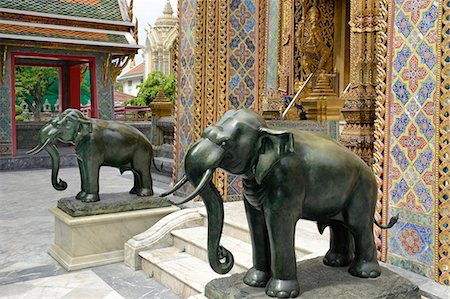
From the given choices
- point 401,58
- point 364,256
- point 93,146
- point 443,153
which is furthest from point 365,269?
point 93,146

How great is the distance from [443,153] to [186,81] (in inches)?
162

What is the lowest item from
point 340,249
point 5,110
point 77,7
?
point 340,249

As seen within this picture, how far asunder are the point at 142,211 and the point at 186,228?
1.65 feet

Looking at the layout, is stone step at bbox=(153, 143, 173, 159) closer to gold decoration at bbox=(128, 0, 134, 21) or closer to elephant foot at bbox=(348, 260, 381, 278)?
gold decoration at bbox=(128, 0, 134, 21)

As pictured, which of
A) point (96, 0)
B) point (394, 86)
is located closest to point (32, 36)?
point (96, 0)

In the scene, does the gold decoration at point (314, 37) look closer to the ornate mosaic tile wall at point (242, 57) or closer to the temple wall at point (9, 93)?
the ornate mosaic tile wall at point (242, 57)

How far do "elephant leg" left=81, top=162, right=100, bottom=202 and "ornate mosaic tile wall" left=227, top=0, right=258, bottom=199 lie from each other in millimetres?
1758

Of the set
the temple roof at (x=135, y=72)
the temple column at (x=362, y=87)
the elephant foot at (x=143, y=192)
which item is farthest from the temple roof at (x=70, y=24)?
the temple roof at (x=135, y=72)

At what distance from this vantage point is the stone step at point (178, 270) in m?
3.97

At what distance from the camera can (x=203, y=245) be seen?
4.59 meters

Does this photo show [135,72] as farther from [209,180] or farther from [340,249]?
[209,180]

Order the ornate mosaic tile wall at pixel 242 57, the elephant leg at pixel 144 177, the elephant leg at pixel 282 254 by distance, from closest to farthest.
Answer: the elephant leg at pixel 282 254 < the elephant leg at pixel 144 177 < the ornate mosaic tile wall at pixel 242 57

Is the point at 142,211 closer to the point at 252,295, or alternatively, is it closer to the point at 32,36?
the point at 252,295

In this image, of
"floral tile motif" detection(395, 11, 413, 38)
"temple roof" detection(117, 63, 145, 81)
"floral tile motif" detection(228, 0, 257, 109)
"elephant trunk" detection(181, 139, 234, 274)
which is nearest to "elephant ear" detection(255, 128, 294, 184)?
"elephant trunk" detection(181, 139, 234, 274)
